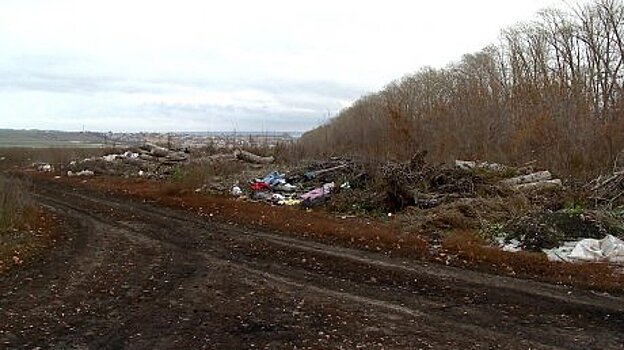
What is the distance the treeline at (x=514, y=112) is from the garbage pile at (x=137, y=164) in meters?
6.22

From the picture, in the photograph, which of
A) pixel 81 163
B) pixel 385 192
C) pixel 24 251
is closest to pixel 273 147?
pixel 81 163

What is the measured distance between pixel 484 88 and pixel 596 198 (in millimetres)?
16401

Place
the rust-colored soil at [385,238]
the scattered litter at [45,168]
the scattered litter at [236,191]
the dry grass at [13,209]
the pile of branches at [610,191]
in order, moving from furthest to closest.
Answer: the scattered litter at [45,168] → the scattered litter at [236,191] → the pile of branches at [610,191] → the dry grass at [13,209] → the rust-colored soil at [385,238]

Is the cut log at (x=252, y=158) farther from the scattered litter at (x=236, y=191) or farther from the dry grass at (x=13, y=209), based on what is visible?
the dry grass at (x=13, y=209)

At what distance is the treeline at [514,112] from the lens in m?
17.8

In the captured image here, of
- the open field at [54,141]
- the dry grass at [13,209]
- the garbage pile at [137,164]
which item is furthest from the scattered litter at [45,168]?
the dry grass at [13,209]

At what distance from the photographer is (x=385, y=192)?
47.2ft

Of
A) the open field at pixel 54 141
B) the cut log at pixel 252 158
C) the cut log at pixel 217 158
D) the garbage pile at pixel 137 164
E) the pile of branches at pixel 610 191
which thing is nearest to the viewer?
the pile of branches at pixel 610 191

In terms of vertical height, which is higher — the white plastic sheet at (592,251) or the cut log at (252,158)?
the cut log at (252,158)

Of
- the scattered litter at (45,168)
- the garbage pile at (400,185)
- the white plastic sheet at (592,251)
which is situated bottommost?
the scattered litter at (45,168)

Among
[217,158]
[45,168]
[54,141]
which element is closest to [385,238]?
[217,158]

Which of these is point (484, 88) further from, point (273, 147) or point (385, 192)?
point (385, 192)

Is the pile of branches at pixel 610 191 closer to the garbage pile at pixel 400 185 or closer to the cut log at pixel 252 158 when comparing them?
the garbage pile at pixel 400 185

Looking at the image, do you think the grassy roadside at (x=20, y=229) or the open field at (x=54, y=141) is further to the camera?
the open field at (x=54, y=141)
